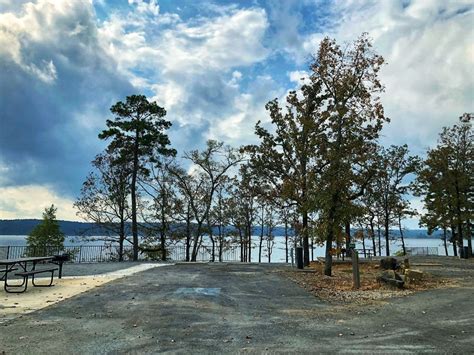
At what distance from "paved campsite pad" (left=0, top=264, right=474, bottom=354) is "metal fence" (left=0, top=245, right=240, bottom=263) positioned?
1603 centimetres

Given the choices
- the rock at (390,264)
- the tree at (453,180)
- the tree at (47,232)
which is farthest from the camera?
the tree at (47,232)

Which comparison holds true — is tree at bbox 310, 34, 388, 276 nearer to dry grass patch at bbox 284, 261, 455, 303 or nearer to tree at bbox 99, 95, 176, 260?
dry grass patch at bbox 284, 261, 455, 303

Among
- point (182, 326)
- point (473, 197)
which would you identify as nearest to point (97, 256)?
point (182, 326)

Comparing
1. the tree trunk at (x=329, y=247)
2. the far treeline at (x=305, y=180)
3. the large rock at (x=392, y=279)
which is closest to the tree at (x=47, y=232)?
the far treeline at (x=305, y=180)

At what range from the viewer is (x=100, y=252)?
1139 inches

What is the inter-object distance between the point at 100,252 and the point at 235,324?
941 inches

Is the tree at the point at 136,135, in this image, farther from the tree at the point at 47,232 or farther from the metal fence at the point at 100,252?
the tree at the point at 47,232

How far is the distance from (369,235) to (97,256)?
25.4 m

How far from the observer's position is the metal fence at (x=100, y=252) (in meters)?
24.3

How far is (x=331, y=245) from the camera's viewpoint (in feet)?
55.5

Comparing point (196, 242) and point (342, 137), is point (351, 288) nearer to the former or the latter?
point (342, 137)

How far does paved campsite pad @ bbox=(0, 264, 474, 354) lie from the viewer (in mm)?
5805

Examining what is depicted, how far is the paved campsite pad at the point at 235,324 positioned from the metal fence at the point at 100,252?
52.6 ft

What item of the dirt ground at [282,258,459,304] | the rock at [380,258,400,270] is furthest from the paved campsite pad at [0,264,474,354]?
the rock at [380,258,400,270]
